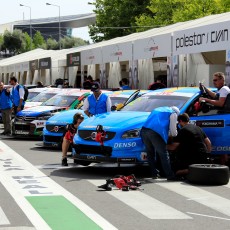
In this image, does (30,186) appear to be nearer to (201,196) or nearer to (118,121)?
(118,121)

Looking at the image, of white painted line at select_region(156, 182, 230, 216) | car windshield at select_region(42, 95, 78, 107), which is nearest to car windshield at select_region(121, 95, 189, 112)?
white painted line at select_region(156, 182, 230, 216)

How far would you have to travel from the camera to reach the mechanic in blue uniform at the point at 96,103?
48.5 feet

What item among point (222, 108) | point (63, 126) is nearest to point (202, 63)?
point (63, 126)

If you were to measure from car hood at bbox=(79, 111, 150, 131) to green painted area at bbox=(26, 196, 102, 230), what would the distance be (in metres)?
2.60

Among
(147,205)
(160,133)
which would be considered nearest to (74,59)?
(160,133)

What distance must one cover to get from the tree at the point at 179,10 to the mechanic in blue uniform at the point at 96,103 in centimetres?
3484

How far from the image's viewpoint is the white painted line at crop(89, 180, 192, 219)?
8.04 metres

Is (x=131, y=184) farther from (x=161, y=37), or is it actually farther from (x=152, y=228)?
(x=161, y=37)

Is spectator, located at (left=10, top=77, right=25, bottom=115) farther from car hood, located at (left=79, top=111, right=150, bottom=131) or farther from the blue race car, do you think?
car hood, located at (left=79, top=111, right=150, bottom=131)

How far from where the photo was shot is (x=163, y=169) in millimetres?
11328

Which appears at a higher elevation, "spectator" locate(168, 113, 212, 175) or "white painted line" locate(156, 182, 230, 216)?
"spectator" locate(168, 113, 212, 175)

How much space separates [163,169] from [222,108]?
6.21ft

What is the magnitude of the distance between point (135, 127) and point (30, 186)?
226 centimetres

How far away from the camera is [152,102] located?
12.9 m
